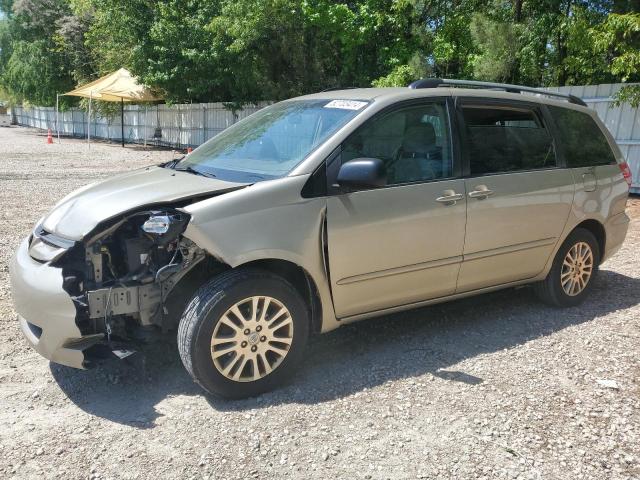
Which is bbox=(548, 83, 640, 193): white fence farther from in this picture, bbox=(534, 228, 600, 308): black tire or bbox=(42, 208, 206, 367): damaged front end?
bbox=(42, 208, 206, 367): damaged front end

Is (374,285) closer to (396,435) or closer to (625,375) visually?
(396,435)

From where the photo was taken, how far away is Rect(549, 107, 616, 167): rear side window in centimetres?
493

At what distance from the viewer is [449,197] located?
13.3 ft

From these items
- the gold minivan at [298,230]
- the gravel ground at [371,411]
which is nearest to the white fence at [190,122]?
the gold minivan at [298,230]

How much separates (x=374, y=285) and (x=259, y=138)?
1361 mm

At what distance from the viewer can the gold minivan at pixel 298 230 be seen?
3.27 meters

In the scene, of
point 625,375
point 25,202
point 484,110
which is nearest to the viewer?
point 625,375

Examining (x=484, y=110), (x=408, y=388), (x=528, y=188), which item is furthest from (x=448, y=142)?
(x=408, y=388)

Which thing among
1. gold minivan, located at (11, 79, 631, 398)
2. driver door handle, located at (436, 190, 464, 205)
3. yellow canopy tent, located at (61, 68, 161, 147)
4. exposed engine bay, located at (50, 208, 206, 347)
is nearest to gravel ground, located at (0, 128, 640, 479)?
gold minivan, located at (11, 79, 631, 398)

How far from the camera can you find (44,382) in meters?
3.67

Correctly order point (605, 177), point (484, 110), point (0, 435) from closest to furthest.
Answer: point (0, 435)
point (484, 110)
point (605, 177)

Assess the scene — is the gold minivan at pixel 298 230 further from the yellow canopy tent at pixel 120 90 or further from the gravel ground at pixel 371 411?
the yellow canopy tent at pixel 120 90

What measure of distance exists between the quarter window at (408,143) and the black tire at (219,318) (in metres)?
0.96

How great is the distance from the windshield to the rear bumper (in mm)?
2873
